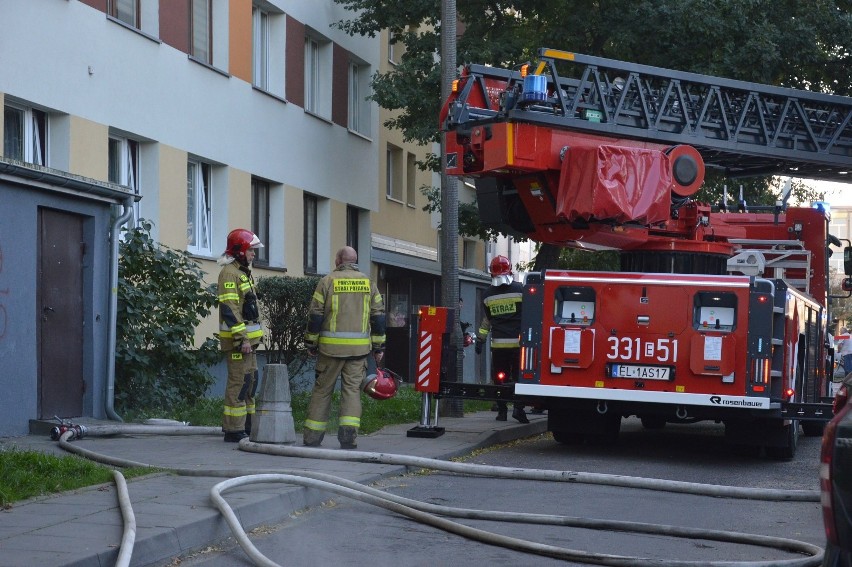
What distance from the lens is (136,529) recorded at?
6.78 m

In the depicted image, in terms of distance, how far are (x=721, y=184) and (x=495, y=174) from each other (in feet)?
34.7

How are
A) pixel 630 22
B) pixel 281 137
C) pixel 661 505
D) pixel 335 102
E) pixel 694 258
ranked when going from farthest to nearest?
pixel 335 102 < pixel 281 137 < pixel 630 22 < pixel 694 258 < pixel 661 505

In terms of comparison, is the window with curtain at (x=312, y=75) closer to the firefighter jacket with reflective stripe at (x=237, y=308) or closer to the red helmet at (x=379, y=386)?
the red helmet at (x=379, y=386)

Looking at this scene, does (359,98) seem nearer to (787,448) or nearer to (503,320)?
(503,320)

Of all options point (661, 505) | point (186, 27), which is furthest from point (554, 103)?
point (186, 27)

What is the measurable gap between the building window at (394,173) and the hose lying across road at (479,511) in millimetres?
19141

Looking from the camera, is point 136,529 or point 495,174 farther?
point 495,174

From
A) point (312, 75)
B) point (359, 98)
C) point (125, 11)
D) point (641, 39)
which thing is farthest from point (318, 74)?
point (125, 11)

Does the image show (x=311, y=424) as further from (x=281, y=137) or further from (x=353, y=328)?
(x=281, y=137)

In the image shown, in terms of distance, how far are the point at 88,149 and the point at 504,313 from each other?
6156 mm

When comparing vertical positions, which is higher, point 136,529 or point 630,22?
point 630,22

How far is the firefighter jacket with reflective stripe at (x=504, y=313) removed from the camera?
1495 centimetres

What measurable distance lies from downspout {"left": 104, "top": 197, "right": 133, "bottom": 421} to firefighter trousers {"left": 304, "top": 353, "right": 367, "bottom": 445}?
2676 millimetres

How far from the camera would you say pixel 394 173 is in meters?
30.6
